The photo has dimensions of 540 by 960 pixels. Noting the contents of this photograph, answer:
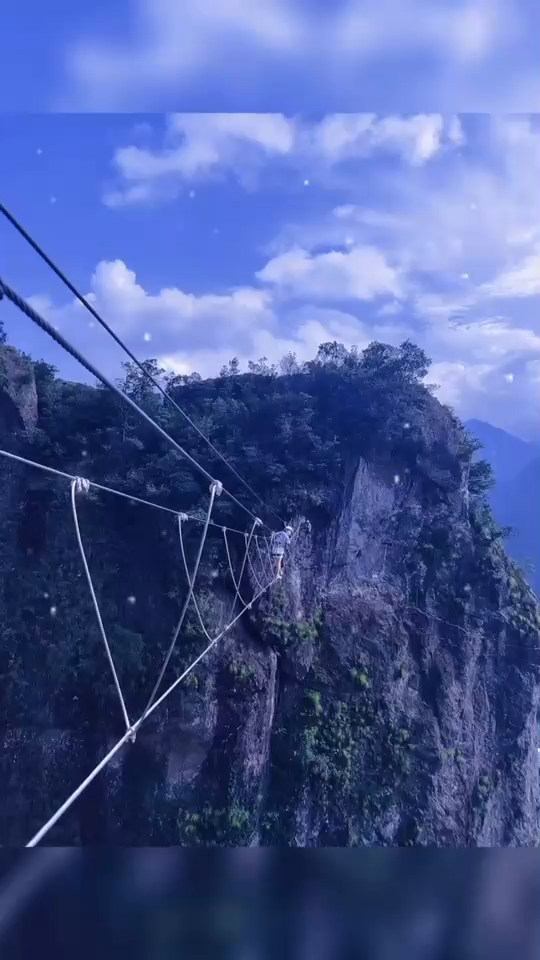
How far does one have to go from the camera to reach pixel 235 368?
197 centimetres

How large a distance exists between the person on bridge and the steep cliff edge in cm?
4

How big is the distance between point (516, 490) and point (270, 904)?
56.6 inches

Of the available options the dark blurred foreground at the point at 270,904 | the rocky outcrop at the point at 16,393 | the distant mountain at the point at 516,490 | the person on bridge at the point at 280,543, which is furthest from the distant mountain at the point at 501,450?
the rocky outcrop at the point at 16,393

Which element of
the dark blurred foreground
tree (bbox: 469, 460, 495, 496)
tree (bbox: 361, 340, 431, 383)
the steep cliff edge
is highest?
tree (bbox: 361, 340, 431, 383)

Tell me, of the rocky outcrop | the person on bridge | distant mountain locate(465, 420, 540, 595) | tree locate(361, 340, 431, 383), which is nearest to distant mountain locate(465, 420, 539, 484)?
distant mountain locate(465, 420, 540, 595)

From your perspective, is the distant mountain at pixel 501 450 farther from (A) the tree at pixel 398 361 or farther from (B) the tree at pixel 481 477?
(A) the tree at pixel 398 361

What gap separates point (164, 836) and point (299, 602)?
34.4 inches

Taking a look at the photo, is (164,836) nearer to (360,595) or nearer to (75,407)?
(360,595)

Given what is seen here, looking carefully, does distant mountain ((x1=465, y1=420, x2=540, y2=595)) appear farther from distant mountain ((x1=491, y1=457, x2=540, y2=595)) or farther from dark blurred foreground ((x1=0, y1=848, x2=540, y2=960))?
dark blurred foreground ((x1=0, y1=848, x2=540, y2=960))

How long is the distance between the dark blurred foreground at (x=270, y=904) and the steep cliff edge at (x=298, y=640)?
326mm

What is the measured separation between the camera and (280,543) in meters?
2.15

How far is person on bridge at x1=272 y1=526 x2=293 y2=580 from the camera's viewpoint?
6.92 ft

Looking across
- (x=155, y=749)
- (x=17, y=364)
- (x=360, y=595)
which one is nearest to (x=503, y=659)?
(x=360, y=595)

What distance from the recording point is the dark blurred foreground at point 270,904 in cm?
A: 127
